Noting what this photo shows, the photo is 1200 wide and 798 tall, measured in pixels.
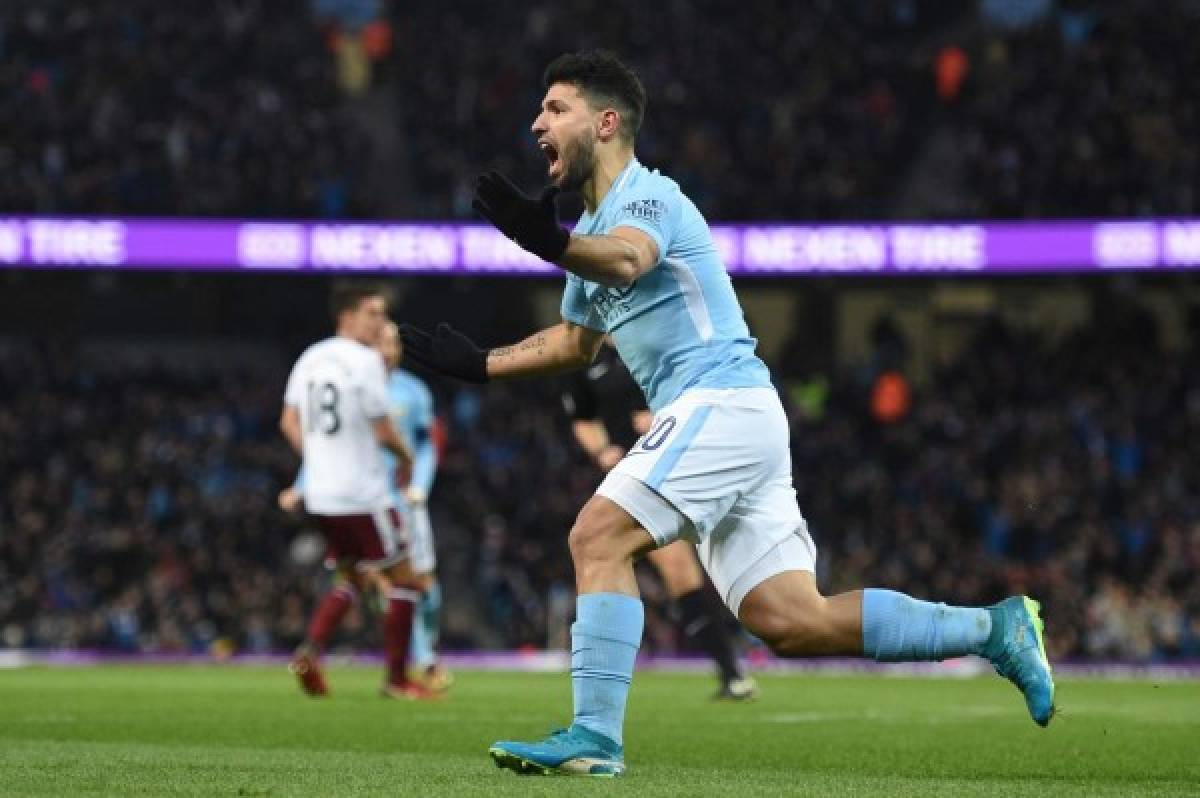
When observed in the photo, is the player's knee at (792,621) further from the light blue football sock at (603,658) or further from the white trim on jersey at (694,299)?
the white trim on jersey at (694,299)

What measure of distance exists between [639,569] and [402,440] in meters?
12.3

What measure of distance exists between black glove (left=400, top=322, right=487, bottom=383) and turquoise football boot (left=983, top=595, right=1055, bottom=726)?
5.75ft

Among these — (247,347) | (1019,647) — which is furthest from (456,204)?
(1019,647)

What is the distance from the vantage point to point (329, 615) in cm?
1171

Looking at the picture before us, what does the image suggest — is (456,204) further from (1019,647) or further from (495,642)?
(1019,647)

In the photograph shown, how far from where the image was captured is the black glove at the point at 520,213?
19.0ft

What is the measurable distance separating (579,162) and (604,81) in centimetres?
26

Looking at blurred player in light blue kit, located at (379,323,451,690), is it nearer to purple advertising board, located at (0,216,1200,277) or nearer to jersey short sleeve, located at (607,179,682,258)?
jersey short sleeve, located at (607,179,682,258)

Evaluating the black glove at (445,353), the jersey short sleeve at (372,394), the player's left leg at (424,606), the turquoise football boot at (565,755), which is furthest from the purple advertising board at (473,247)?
the turquoise football boot at (565,755)

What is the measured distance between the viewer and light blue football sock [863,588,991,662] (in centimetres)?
649

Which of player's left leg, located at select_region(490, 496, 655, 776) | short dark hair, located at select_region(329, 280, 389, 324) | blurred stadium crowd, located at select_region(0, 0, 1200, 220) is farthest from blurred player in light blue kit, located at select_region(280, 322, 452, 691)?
blurred stadium crowd, located at select_region(0, 0, 1200, 220)

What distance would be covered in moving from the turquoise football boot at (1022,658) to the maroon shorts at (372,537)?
580 cm

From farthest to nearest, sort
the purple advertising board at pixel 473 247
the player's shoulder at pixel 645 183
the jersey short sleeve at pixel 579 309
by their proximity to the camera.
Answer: the purple advertising board at pixel 473 247 < the jersey short sleeve at pixel 579 309 < the player's shoulder at pixel 645 183

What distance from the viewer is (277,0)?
33.3m
